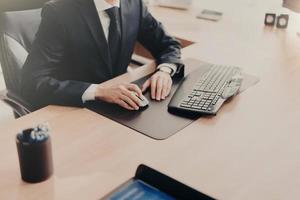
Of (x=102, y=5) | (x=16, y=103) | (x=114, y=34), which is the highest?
(x=102, y=5)

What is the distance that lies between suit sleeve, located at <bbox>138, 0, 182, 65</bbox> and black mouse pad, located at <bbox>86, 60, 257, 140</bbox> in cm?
47

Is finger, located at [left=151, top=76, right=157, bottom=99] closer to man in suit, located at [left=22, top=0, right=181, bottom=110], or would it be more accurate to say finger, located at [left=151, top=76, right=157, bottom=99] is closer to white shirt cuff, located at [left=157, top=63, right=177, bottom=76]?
man in suit, located at [left=22, top=0, right=181, bottom=110]

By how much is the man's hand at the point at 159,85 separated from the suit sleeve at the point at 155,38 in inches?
11.1

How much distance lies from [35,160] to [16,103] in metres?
0.74

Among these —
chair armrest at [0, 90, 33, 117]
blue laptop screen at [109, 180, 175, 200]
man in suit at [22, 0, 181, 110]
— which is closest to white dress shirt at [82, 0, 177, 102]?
man in suit at [22, 0, 181, 110]

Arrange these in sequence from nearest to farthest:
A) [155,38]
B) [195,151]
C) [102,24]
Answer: [195,151] → [102,24] → [155,38]

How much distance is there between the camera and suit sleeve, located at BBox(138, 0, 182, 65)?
5.96 ft

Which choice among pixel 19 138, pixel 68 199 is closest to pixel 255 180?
pixel 68 199

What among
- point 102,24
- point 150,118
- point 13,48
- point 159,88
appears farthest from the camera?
point 13,48

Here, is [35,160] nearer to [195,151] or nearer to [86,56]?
[195,151]

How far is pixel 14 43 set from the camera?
1.73 m

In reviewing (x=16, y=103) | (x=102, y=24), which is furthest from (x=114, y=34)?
(x=16, y=103)

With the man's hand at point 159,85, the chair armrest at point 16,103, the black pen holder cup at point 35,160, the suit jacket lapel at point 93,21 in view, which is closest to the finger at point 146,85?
the man's hand at point 159,85

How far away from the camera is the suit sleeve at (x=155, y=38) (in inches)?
71.6
